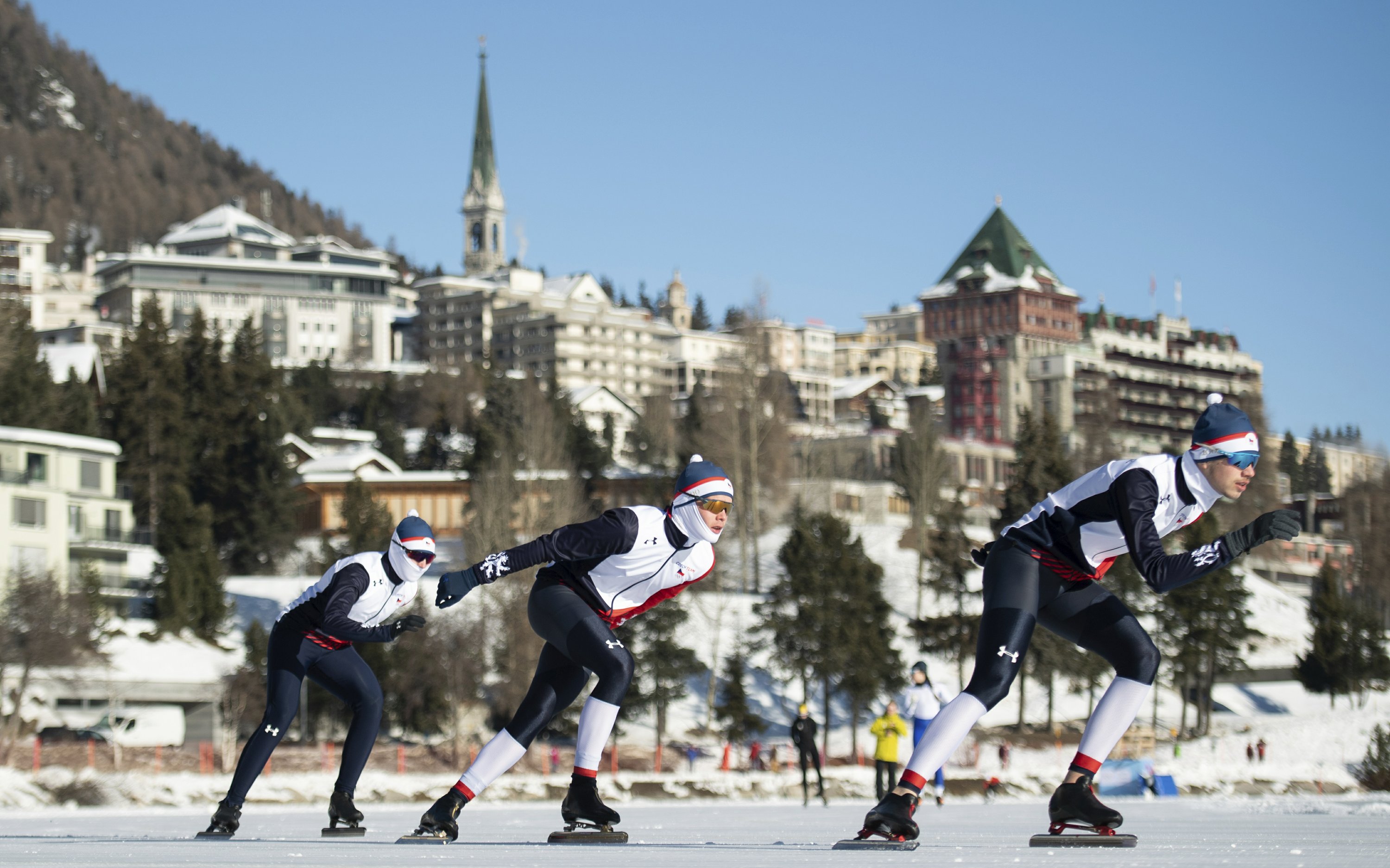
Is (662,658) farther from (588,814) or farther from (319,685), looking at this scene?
(588,814)

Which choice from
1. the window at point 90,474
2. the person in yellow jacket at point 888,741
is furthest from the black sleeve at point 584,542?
the window at point 90,474

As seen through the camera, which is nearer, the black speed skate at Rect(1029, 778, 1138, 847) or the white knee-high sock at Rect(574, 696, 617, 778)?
the black speed skate at Rect(1029, 778, 1138, 847)

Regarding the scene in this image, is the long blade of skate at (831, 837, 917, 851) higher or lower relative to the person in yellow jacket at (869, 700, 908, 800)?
higher

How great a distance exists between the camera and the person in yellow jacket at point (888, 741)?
18.4 metres

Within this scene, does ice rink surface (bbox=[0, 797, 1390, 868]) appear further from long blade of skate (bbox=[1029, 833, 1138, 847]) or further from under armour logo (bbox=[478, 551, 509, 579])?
under armour logo (bbox=[478, 551, 509, 579])

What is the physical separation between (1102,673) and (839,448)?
2001 inches

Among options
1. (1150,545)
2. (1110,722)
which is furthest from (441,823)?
(1150,545)

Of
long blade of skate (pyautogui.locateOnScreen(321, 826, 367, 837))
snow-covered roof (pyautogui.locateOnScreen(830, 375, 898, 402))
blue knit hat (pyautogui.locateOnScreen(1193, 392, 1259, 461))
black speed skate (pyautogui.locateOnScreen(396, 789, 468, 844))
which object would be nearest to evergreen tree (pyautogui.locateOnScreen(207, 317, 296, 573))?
long blade of skate (pyautogui.locateOnScreen(321, 826, 367, 837))

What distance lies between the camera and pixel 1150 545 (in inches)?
291

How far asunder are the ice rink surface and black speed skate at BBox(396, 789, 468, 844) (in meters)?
0.16

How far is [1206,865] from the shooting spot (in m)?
6.20

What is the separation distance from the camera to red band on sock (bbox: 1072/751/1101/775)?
7.79 m

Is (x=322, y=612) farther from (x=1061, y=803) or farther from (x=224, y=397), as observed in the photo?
(x=224, y=397)

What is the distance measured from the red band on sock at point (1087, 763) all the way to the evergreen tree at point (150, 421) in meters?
69.0
